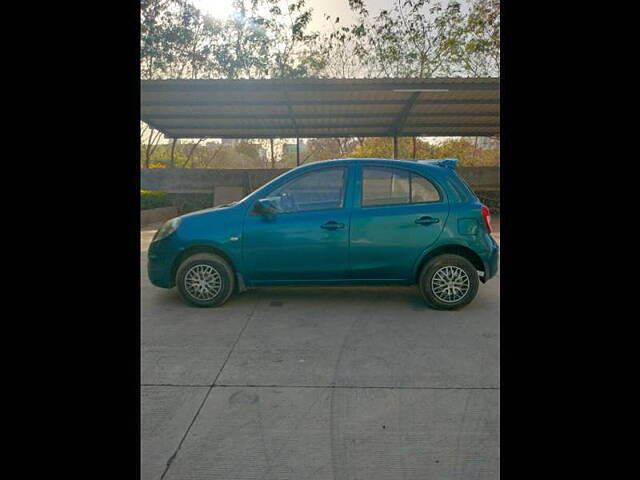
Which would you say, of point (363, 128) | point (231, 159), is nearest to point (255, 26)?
point (363, 128)

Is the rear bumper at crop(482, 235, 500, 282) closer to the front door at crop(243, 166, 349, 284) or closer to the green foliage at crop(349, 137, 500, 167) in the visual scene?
the front door at crop(243, 166, 349, 284)

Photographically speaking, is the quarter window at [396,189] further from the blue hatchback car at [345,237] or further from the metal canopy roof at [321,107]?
the metal canopy roof at [321,107]

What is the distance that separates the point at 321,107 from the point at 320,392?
1119cm

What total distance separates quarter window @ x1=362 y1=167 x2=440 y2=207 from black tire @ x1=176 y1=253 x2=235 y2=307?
5.55 ft

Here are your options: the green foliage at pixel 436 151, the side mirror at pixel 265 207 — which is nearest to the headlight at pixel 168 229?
the side mirror at pixel 265 207

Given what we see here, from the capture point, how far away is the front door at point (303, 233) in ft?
15.4

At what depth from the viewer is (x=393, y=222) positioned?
4.66 meters

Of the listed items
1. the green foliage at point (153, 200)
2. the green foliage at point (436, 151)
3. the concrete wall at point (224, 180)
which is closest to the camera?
the green foliage at point (153, 200)

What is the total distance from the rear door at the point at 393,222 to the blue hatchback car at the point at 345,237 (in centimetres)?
1
